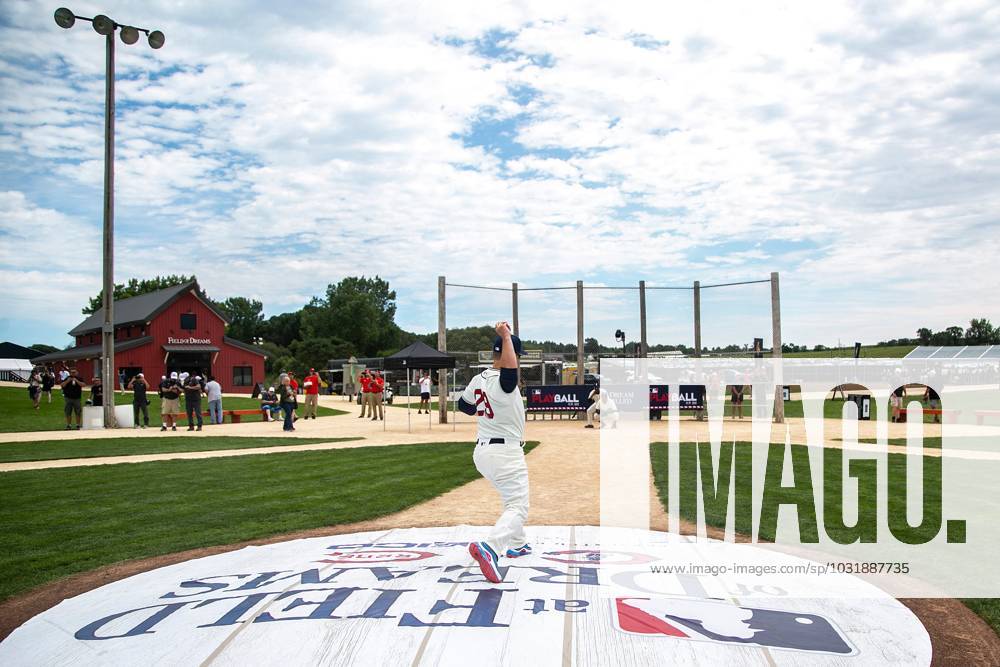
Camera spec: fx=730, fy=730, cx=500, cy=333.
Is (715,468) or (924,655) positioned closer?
(924,655)

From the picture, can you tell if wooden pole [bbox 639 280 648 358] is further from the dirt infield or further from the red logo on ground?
the red logo on ground

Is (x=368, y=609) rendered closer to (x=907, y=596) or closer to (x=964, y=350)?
(x=907, y=596)

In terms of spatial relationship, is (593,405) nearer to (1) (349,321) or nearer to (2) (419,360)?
(2) (419,360)

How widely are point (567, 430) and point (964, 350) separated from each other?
3074 cm

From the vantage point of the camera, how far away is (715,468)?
45.8 feet

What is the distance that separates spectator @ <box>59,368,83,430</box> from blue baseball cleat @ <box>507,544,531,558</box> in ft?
71.8

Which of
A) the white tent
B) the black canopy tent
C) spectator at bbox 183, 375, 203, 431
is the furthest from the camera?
the white tent

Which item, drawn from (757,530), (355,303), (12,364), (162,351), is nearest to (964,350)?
(757,530)

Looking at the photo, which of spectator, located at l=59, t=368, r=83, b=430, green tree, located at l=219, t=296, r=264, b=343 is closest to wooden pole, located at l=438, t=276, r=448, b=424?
spectator, located at l=59, t=368, r=83, b=430

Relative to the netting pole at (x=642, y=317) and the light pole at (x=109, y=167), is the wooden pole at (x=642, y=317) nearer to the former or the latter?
the netting pole at (x=642, y=317)

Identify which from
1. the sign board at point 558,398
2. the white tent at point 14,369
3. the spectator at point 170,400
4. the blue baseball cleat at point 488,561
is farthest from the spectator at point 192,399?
the white tent at point 14,369

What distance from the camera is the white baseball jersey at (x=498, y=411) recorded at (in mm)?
6605

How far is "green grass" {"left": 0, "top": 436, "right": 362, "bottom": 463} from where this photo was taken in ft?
56.5

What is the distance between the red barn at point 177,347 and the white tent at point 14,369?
48.3 feet
